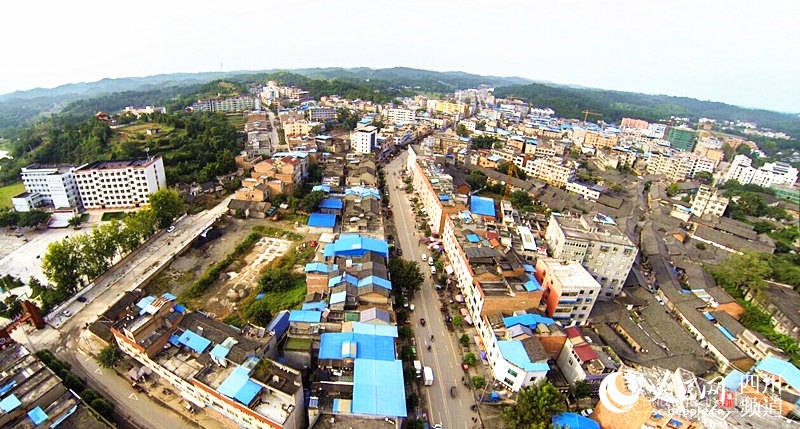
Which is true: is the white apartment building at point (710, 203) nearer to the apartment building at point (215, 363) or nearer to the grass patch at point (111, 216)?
the apartment building at point (215, 363)

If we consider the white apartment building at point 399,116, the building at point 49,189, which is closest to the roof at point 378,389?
the building at point 49,189

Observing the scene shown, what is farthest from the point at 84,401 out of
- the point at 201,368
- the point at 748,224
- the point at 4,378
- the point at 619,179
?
the point at 619,179

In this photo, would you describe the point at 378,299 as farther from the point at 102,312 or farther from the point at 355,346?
the point at 102,312

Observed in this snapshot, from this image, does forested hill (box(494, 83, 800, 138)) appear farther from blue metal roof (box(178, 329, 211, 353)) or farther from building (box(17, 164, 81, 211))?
blue metal roof (box(178, 329, 211, 353))

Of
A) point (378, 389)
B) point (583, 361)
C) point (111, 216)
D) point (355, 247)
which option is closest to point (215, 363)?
point (378, 389)

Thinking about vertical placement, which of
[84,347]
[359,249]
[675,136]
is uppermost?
[675,136]

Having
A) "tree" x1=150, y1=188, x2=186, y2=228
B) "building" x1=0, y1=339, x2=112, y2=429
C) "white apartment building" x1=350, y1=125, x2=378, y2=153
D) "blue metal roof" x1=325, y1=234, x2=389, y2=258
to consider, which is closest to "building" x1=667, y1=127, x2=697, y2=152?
"white apartment building" x1=350, y1=125, x2=378, y2=153

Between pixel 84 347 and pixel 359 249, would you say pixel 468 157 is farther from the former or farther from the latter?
pixel 84 347
